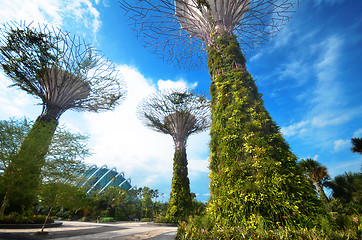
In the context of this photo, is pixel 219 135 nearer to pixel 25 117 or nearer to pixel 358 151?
pixel 25 117

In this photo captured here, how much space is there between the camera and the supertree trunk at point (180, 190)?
1317cm

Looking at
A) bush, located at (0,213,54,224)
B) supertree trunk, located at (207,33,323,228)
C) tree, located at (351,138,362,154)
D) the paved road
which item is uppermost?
tree, located at (351,138,362,154)

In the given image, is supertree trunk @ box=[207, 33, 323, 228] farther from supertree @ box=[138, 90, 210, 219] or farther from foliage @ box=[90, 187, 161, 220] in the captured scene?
foliage @ box=[90, 187, 161, 220]

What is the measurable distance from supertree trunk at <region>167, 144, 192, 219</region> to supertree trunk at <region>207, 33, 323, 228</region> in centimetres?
1089

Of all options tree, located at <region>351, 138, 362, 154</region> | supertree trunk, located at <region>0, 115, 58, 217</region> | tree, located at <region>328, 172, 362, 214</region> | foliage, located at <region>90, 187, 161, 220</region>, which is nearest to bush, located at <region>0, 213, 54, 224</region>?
supertree trunk, located at <region>0, 115, 58, 217</region>

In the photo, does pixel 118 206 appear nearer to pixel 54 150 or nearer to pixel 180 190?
pixel 180 190

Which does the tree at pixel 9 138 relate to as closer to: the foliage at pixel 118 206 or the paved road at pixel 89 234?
the paved road at pixel 89 234

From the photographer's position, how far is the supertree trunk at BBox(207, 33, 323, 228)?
2875 mm

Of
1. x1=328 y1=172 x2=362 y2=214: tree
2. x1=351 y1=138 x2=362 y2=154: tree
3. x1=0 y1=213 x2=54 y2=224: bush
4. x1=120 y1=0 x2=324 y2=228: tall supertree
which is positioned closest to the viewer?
x1=120 y1=0 x2=324 y2=228: tall supertree

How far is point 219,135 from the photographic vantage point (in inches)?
169

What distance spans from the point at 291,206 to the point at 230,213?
3.63 feet

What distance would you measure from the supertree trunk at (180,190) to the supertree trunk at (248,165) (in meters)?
10.9

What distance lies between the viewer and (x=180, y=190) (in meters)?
13.9

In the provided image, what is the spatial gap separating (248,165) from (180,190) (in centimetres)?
1185
